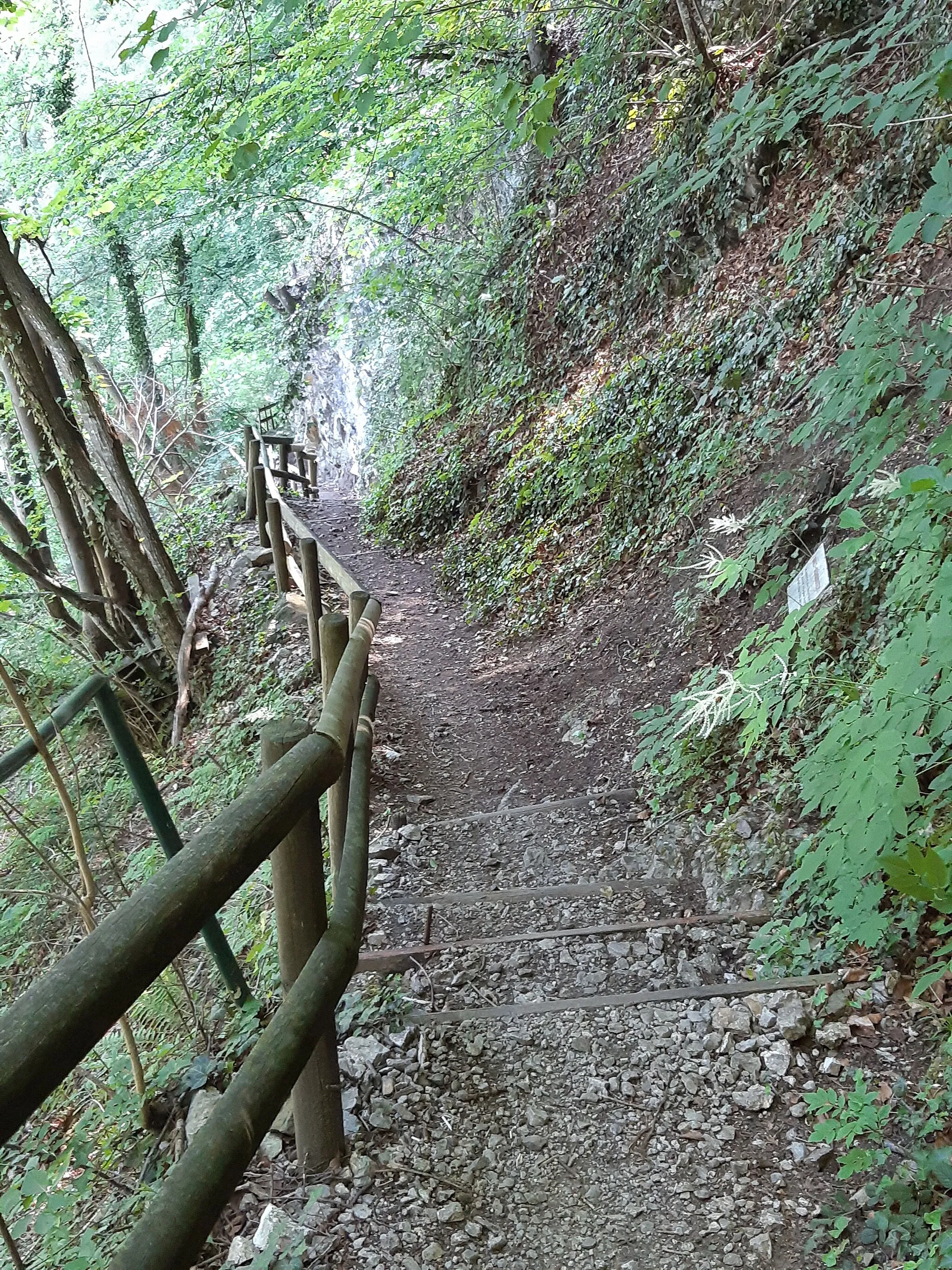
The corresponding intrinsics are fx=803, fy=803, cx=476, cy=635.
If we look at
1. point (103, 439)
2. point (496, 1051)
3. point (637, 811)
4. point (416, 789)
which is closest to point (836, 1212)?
point (496, 1051)

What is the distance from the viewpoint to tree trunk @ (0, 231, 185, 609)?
723 centimetres

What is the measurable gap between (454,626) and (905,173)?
17.8 feet

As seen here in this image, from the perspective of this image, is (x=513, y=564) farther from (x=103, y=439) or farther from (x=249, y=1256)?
(x=249, y=1256)

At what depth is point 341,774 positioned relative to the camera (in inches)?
90.8

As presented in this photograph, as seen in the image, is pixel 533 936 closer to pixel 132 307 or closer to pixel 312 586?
pixel 312 586

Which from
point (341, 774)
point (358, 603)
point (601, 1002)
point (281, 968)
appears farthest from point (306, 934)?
point (358, 603)

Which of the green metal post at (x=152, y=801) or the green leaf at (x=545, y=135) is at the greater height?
the green leaf at (x=545, y=135)

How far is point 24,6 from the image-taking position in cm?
703

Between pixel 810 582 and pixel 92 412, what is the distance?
6.86 m

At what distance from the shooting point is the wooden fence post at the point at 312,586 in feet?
20.2

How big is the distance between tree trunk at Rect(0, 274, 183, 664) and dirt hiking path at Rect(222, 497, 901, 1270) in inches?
199

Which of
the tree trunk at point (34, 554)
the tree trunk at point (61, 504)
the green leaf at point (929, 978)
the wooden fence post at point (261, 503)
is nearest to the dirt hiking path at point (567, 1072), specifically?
the green leaf at point (929, 978)

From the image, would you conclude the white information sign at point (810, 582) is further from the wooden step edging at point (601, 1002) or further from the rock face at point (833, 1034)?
the rock face at point (833, 1034)

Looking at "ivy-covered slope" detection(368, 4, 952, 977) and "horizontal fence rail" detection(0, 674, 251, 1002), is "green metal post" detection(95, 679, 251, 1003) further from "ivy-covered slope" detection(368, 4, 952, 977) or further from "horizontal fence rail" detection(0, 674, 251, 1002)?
"ivy-covered slope" detection(368, 4, 952, 977)
